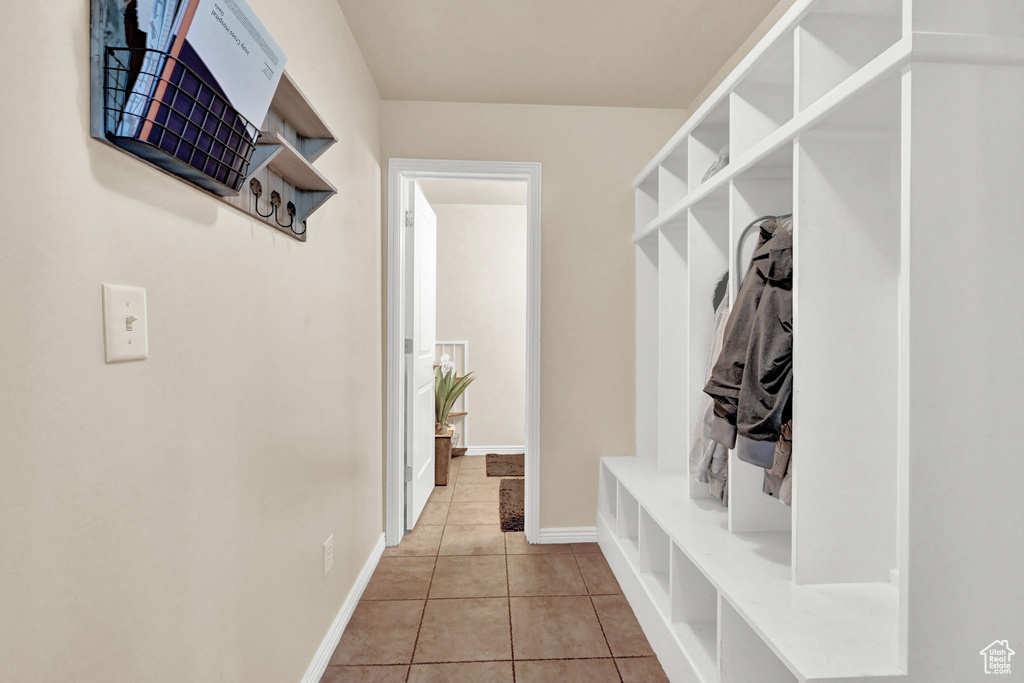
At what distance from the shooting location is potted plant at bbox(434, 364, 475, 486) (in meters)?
3.96

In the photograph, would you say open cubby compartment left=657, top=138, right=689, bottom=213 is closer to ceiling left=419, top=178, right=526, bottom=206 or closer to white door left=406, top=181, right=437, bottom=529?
white door left=406, top=181, right=437, bottom=529

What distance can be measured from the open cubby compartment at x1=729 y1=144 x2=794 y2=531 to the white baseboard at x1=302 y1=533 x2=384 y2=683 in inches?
55.6

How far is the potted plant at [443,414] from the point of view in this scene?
3.96 m

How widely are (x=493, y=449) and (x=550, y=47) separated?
3.69 metres

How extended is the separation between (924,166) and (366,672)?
6.83 ft

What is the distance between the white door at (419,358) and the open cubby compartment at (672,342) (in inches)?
54.3

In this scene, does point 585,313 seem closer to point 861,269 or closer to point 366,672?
point 861,269

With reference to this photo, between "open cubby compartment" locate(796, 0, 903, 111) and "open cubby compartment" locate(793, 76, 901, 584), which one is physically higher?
"open cubby compartment" locate(796, 0, 903, 111)

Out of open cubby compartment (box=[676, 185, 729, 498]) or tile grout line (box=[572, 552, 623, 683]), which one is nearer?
tile grout line (box=[572, 552, 623, 683])

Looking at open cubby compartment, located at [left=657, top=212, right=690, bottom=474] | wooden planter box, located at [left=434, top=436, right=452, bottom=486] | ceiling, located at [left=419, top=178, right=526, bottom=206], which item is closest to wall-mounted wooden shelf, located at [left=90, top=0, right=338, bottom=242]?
open cubby compartment, located at [left=657, top=212, right=690, bottom=474]

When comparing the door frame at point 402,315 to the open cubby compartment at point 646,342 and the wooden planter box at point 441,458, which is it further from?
the wooden planter box at point 441,458

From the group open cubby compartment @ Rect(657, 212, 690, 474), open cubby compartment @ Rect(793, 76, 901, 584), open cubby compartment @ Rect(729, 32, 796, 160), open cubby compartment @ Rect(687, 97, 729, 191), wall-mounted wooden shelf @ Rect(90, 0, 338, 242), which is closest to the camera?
wall-mounted wooden shelf @ Rect(90, 0, 338, 242)

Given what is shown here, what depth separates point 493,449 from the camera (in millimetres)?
5156

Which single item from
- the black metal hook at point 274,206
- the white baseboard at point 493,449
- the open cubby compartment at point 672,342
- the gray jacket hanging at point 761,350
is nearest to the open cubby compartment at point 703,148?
the open cubby compartment at point 672,342
